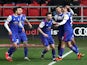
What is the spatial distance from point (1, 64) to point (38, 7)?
11083mm

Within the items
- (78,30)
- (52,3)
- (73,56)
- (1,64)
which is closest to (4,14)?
(52,3)

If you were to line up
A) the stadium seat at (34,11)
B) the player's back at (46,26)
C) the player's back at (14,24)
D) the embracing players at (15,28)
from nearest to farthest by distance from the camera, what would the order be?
the embracing players at (15,28)
the player's back at (14,24)
the player's back at (46,26)
the stadium seat at (34,11)

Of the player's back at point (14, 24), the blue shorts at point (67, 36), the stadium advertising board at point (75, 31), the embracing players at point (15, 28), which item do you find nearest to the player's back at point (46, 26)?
the blue shorts at point (67, 36)

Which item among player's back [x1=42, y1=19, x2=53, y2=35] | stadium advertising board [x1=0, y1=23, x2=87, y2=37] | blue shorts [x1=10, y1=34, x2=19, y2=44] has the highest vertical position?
player's back [x1=42, y1=19, x2=53, y2=35]

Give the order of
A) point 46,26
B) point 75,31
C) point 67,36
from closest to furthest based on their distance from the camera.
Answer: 1. point 67,36
2. point 46,26
3. point 75,31

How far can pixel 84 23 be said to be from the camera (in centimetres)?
2373

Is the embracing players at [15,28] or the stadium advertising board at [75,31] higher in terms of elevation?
the embracing players at [15,28]

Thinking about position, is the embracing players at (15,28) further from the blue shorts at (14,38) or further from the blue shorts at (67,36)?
the blue shorts at (67,36)

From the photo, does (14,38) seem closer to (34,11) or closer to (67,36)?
(67,36)

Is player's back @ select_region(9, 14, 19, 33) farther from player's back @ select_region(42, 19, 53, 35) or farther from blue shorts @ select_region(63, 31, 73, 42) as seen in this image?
blue shorts @ select_region(63, 31, 73, 42)

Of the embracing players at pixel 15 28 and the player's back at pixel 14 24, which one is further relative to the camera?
the player's back at pixel 14 24

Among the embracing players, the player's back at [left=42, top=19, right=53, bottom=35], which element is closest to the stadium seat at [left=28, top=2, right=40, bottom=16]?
the embracing players

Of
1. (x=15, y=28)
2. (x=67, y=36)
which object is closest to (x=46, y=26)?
(x=67, y=36)

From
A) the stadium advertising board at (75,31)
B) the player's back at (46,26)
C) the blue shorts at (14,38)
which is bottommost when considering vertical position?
the stadium advertising board at (75,31)
